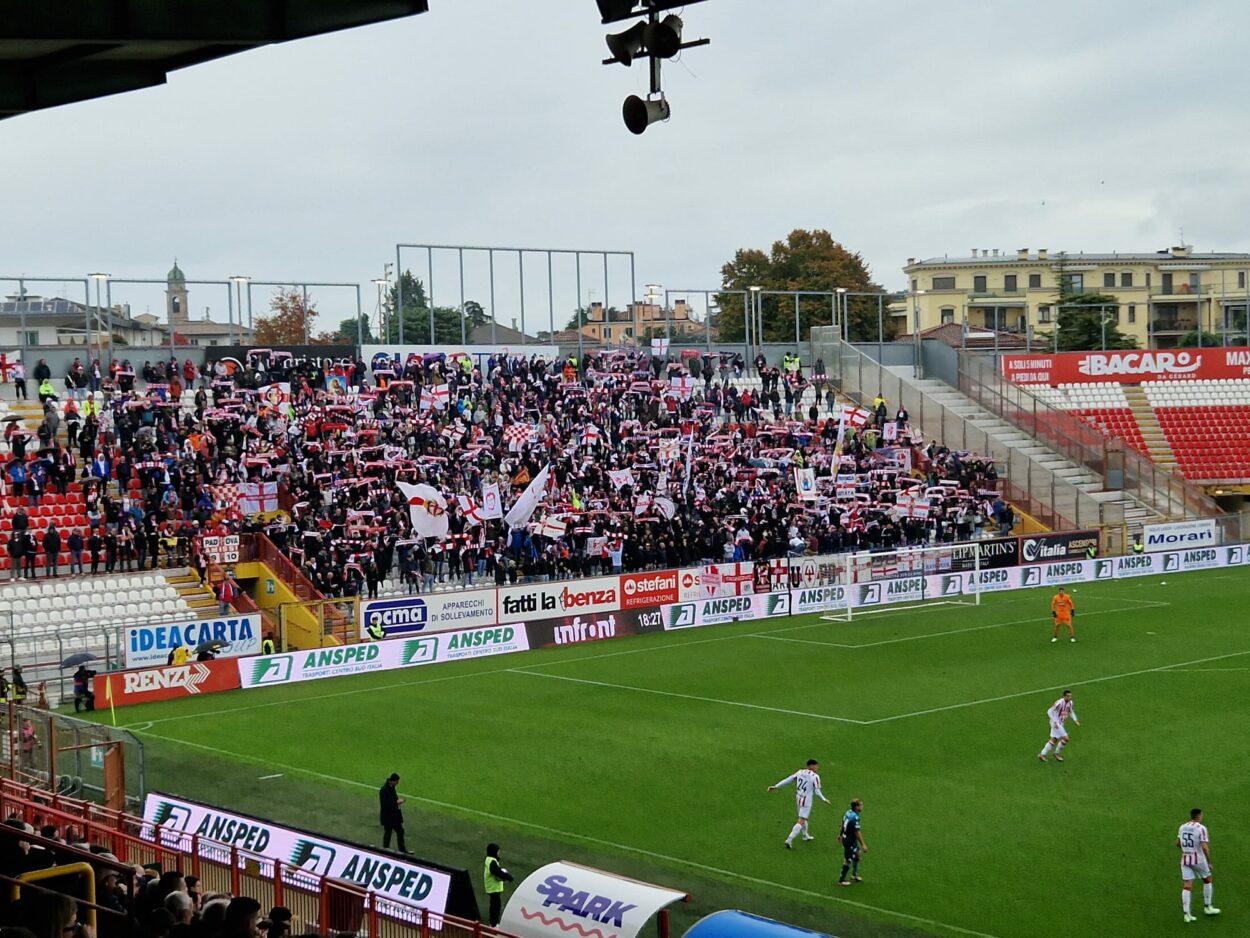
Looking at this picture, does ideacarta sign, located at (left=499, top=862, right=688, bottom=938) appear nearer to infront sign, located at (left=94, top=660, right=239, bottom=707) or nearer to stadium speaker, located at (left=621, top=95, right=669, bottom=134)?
stadium speaker, located at (left=621, top=95, right=669, bottom=134)

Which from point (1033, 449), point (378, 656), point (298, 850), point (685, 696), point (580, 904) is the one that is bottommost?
point (685, 696)

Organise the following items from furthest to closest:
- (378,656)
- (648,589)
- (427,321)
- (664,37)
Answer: (427,321), (648,589), (378,656), (664,37)

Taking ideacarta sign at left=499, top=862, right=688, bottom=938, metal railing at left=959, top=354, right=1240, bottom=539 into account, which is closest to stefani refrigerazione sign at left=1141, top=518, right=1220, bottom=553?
metal railing at left=959, top=354, right=1240, bottom=539

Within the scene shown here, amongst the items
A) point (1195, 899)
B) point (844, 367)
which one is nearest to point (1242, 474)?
point (844, 367)

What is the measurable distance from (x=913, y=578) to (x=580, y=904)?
118ft

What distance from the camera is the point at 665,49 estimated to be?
11.6m

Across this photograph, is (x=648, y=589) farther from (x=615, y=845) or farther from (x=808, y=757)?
(x=615, y=845)

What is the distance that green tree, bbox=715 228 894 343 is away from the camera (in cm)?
10400

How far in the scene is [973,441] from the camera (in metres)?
64.0

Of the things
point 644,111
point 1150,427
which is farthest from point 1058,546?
point 644,111

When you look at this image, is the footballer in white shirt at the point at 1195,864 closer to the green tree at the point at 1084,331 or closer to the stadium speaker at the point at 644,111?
the stadium speaker at the point at 644,111

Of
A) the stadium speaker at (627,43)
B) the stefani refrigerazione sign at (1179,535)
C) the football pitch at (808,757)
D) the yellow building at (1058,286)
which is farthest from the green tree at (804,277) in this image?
the stadium speaker at (627,43)

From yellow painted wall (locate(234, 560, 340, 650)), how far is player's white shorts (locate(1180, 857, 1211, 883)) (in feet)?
84.7

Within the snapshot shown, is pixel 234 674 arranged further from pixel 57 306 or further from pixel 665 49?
pixel 665 49
